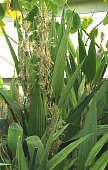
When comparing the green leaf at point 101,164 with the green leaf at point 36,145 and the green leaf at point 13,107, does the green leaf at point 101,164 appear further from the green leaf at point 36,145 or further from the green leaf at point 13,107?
the green leaf at point 13,107

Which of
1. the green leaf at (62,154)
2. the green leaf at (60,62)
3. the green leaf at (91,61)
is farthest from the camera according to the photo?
the green leaf at (91,61)

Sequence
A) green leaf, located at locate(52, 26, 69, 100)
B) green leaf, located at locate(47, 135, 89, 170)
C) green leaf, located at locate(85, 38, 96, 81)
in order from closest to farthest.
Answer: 1. green leaf, located at locate(47, 135, 89, 170)
2. green leaf, located at locate(52, 26, 69, 100)
3. green leaf, located at locate(85, 38, 96, 81)

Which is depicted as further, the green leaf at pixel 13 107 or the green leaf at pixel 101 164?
the green leaf at pixel 13 107

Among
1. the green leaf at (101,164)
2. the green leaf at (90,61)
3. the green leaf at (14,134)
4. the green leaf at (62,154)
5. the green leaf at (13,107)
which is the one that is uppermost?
the green leaf at (90,61)

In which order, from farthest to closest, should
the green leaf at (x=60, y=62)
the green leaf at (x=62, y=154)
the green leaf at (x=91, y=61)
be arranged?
the green leaf at (x=91, y=61) < the green leaf at (x=60, y=62) < the green leaf at (x=62, y=154)

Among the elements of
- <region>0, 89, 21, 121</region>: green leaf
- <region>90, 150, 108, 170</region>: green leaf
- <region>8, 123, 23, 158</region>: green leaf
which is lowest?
<region>90, 150, 108, 170</region>: green leaf

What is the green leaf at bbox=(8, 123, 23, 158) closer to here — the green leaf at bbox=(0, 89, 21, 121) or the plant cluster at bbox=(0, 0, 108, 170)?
the plant cluster at bbox=(0, 0, 108, 170)

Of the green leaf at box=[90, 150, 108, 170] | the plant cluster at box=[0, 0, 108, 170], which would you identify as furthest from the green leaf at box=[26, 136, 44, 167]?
the green leaf at box=[90, 150, 108, 170]

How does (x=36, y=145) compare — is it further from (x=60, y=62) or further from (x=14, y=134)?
(x=60, y=62)

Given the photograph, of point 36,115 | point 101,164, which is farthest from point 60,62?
point 101,164

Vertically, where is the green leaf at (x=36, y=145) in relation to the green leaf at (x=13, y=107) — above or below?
below

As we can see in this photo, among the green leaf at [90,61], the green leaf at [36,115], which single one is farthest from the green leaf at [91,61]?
the green leaf at [36,115]

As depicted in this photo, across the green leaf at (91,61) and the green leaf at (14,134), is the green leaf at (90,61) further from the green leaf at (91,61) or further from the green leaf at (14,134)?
the green leaf at (14,134)

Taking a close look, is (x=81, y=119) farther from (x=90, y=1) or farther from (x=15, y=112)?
(x=90, y=1)
